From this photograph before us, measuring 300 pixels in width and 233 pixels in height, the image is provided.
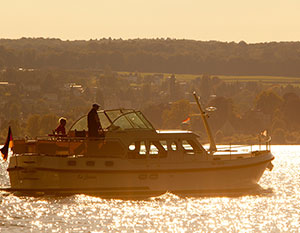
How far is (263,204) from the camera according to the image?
4934 centimetres

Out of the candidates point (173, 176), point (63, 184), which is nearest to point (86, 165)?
point (63, 184)

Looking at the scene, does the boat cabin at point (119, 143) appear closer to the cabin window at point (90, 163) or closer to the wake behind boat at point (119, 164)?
the wake behind boat at point (119, 164)

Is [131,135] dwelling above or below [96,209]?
above

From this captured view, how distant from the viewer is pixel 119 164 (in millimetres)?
49219

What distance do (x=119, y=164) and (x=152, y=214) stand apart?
17.5 feet

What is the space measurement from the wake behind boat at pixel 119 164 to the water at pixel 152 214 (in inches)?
29.3

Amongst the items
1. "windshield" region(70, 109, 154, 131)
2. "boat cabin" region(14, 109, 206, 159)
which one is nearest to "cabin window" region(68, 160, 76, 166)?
"boat cabin" region(14, 109, 206, 159)

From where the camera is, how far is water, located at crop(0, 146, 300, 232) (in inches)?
1614

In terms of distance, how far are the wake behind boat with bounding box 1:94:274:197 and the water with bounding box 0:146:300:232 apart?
745 mm

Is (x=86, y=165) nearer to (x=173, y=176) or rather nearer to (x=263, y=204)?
(x=173, y=176)

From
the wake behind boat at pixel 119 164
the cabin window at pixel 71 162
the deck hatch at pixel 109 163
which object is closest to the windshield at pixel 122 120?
the wake behind boat at pixel 119 164

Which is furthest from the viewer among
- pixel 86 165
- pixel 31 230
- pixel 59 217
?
pixel 86 165

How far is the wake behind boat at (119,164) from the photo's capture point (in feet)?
161

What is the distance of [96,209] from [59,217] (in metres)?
3.13
